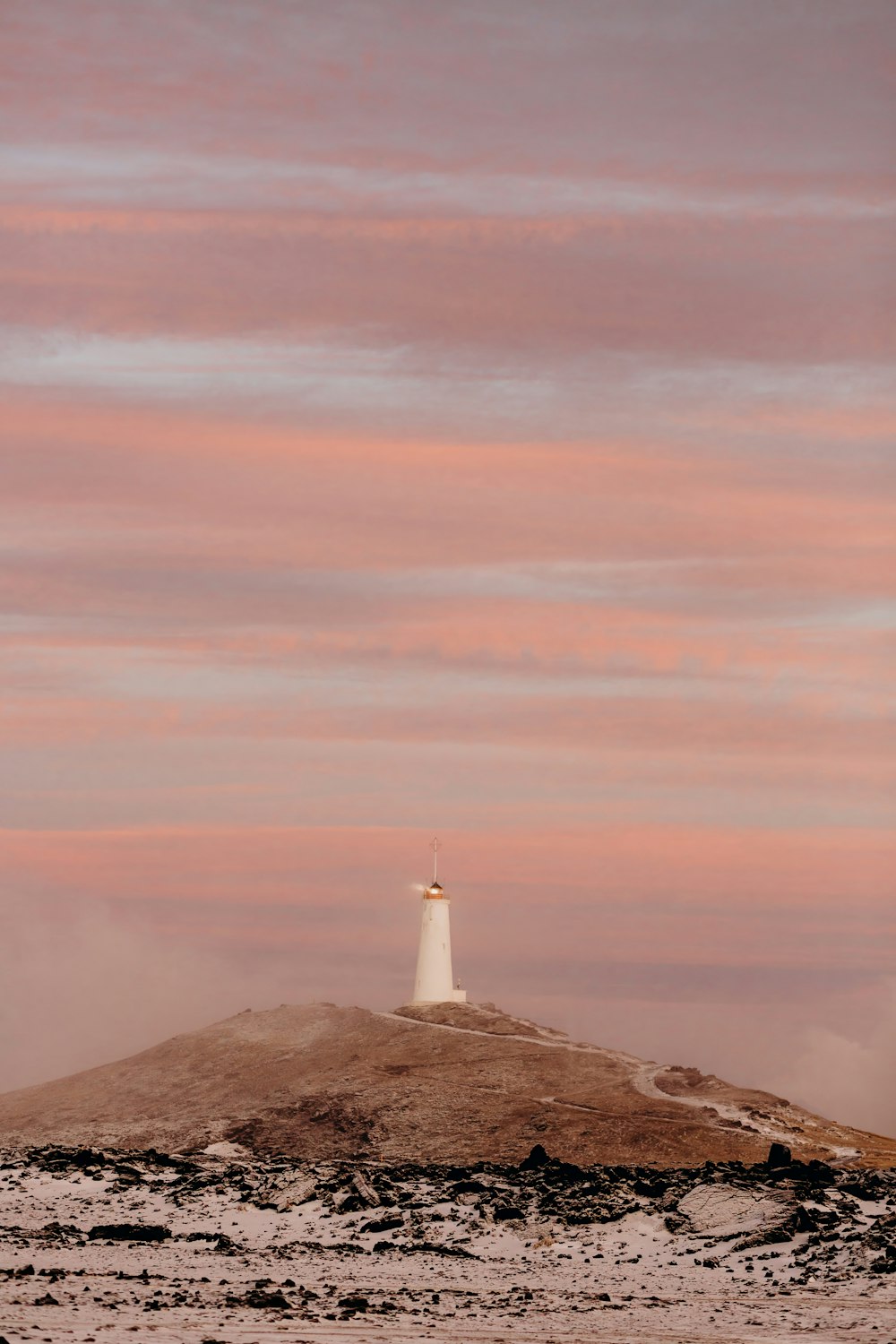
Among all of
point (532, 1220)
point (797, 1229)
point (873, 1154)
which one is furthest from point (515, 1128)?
point (797, 1229)

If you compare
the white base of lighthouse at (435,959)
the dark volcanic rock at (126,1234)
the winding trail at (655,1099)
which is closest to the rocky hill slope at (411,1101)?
the winding trail at (655,1099)

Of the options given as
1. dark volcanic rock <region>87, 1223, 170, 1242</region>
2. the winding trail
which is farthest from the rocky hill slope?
dark volcanic rock <region>87, 1223, 170, 1242</region>

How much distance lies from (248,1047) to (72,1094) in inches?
380

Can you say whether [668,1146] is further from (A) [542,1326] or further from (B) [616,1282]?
(A) [542,1326]

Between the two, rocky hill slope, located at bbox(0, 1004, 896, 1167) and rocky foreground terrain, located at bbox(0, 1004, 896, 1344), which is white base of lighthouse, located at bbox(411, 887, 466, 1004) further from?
rocky foreground terrain, located at bbox(0, 1004, 896, 1344)

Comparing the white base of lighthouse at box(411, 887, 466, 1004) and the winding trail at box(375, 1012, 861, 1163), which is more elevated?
the white base of lighthouse at box(411, 887, 466, 1004)

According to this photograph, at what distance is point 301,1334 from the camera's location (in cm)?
2056

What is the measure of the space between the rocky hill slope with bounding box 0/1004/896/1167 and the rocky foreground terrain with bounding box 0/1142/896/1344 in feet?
55.2

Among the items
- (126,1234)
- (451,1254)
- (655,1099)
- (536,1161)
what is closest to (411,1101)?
(655,1099)

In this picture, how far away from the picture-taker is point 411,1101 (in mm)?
66375

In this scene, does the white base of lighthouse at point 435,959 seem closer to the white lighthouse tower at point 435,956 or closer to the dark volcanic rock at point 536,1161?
the white lighthouse tower at point 435,956

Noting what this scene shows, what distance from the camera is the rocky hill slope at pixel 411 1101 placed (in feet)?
188

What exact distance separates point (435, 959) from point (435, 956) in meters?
0.20

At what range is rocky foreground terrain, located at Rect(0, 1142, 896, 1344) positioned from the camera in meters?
21.9
